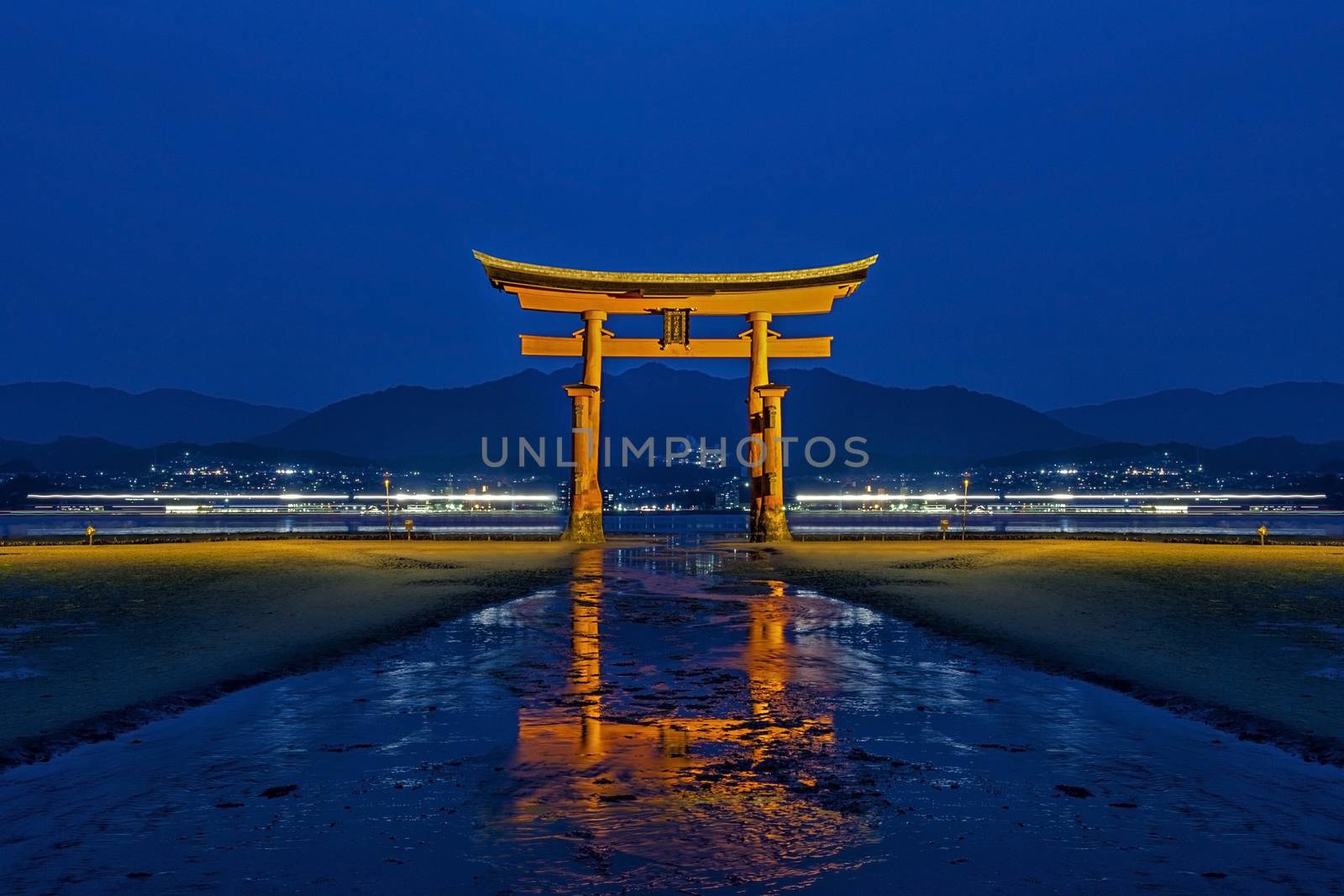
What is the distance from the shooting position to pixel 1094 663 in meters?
11.2

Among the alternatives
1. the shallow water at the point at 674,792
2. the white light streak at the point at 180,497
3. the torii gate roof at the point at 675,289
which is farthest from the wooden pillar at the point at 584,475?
the white light streak at the point at 180,497

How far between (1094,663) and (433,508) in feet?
487

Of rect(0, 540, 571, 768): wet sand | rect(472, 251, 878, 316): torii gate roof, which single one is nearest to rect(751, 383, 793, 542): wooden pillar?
rect(472, 251, 878, 316): torii gate roof

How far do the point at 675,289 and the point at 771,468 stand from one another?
8072 millimetres

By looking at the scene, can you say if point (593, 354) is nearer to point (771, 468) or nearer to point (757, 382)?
point (757, 382)

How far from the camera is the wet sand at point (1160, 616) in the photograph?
9086 mm

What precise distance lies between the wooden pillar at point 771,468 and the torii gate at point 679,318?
0.04m

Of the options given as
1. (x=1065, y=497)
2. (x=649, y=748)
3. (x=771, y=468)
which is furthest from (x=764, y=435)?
(x=1065, y=497)

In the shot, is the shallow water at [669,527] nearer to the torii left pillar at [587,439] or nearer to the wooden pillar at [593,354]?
the torii left pillar at [587,439]

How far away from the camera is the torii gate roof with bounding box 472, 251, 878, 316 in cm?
3328

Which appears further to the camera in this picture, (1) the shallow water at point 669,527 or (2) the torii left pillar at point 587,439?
(1) the shallow water at point 669,527

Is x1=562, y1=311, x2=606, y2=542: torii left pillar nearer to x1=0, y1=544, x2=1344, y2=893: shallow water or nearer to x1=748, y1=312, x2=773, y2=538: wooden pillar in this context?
x1=748, y1=312, x2=773, y2=538: wooden pillar

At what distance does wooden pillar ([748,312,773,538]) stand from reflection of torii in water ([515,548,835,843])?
80.8ft

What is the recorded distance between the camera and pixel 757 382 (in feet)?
116
